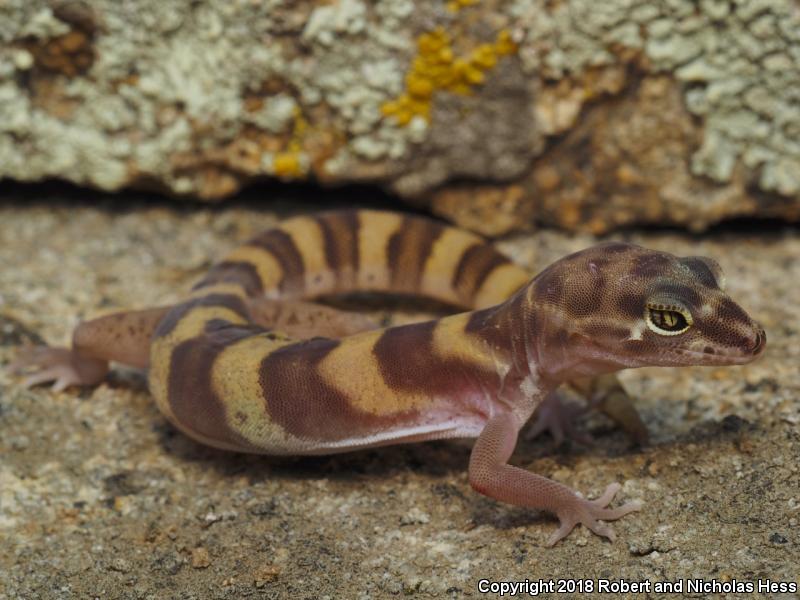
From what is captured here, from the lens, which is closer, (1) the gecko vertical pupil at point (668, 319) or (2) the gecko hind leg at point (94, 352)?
(1) the gecko vertical pupil at point (668, 319)

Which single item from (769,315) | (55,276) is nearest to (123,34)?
(55,276)

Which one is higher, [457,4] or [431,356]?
[457,4]

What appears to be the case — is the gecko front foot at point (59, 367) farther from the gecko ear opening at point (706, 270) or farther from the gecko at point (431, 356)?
the gecko ear opening at point (706, 270)

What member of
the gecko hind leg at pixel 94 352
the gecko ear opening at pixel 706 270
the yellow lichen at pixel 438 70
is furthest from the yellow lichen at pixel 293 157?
the gecko ear opening at pixel 706 270

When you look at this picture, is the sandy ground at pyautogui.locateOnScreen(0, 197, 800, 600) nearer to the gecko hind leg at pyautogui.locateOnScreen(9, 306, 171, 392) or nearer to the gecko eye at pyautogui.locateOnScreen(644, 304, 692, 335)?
the gecko hind leg at pyautogui.locateOnScreen(9, 306, 171, 392)

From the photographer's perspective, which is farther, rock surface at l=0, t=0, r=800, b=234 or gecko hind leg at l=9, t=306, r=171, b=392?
rock surface at l=0, t=0, r=800, b=234

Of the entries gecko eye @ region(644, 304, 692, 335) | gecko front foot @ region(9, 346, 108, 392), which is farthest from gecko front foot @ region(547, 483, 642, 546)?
gecko front foot @ region(9, 346, 108, 392)

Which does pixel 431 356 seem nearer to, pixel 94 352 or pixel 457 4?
pixel 94 352

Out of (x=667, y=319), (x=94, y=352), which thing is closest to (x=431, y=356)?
(x=667, y=319)
